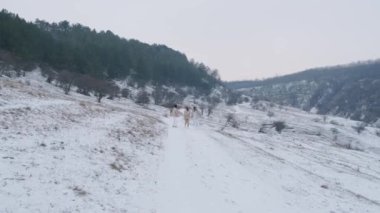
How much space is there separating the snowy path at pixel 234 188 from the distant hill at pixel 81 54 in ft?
163

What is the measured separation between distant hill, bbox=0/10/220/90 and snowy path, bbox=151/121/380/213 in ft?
163

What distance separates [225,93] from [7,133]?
181 m

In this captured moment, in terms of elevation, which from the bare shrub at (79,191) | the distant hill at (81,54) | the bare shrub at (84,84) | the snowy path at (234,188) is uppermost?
the distant hill at (81,54)

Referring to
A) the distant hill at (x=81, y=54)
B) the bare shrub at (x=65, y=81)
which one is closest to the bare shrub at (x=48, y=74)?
the bare shrub at (x=65, y=81)

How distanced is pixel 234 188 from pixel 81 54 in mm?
89877

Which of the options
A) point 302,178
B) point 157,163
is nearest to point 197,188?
point 157,163

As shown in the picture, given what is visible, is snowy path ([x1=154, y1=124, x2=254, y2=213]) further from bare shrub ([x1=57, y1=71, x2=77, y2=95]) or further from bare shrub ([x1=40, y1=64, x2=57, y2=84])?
bare shrub ([x1=40, y1=64, x2=57, y2=84])

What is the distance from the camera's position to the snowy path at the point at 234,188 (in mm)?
12539

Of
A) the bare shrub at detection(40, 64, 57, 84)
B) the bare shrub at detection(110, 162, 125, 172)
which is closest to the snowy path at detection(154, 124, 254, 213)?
the bare shrub at detection(110, 162, 125, 172)

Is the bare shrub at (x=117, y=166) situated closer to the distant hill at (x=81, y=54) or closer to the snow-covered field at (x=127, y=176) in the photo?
the snow-covered field at (x=127, y=176)

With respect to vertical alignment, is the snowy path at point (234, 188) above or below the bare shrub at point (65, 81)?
below

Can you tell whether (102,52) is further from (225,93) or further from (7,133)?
(7,133)

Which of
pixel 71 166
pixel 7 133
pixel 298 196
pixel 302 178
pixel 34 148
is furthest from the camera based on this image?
pixel 302 178

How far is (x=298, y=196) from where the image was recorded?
16391 mm
